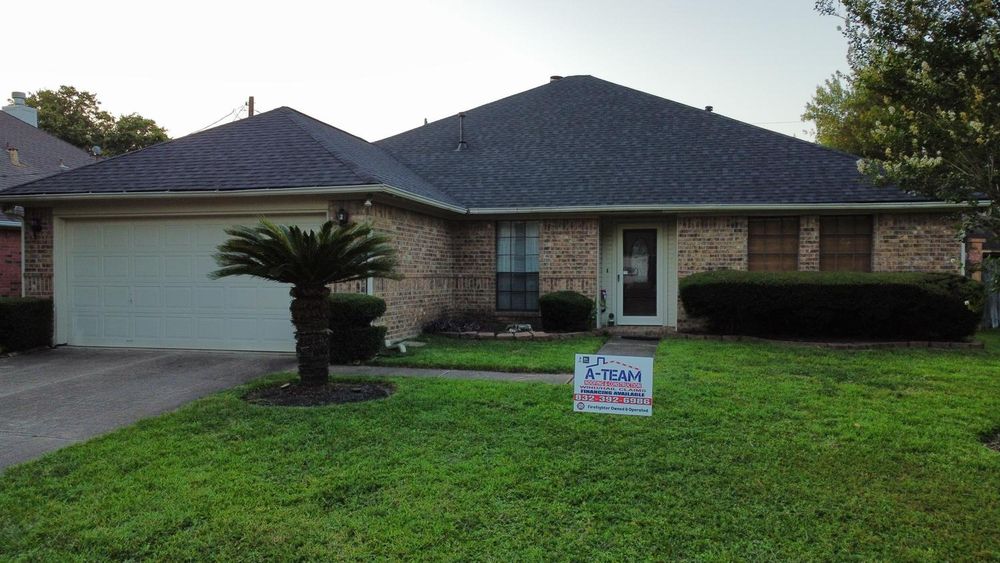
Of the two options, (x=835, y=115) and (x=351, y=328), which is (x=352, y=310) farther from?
(x=835, y=115)

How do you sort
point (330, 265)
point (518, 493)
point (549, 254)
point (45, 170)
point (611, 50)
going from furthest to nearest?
point (45, 170) → point (611, 50) → point (549, 254) → point (330, 265) → point (518, 493)

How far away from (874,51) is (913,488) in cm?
385

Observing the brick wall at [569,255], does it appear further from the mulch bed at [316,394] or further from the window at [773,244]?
the mulch bed at [316,394]

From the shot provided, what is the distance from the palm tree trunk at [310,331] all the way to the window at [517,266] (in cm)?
722

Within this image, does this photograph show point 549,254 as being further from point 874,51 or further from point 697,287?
point 874,51

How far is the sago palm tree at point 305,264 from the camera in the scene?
710 cm

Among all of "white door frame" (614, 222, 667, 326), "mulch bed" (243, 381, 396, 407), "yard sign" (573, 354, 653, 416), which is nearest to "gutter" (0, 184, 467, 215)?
"mulch bed" (243, 381, 396, 407)

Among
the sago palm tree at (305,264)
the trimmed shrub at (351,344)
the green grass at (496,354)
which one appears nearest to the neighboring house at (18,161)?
the trimmed shrub at (351,344)

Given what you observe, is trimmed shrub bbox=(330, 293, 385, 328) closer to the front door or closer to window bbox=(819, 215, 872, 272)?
the front door

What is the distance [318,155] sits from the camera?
1109 centimetres

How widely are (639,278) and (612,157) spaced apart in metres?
3.15

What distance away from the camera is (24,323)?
1051 cm

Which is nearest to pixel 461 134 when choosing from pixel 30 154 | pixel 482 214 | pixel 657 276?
pixel 482 214

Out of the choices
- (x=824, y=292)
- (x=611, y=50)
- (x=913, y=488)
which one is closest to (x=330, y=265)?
(x=913, y=488)
